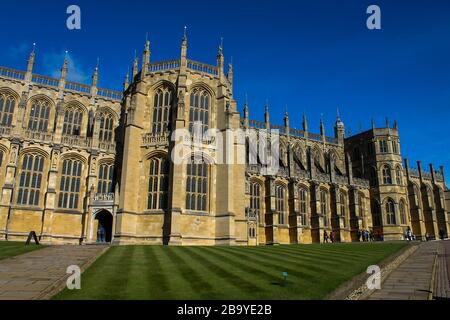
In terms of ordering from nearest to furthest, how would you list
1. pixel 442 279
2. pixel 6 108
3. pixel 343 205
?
pixel 442 279
pixel 6 108
pixel 343 205

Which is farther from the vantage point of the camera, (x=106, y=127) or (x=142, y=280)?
(x=106, y=127)

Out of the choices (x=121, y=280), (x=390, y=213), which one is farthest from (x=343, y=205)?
(x=121, y=280)

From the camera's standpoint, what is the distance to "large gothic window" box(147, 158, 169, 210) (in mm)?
30719

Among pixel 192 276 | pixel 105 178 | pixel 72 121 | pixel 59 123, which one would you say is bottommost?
pixel 192 276

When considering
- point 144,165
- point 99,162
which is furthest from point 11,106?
point 144,165

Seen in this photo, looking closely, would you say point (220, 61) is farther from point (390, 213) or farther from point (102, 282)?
point (390, 213)

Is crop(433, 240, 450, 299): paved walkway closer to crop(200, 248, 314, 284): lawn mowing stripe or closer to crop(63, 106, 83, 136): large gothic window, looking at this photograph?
crop(200, 248, 314, 284): lawn mowing stripe

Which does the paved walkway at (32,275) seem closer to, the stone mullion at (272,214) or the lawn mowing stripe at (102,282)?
the lawn mowing stripe at (102,282)

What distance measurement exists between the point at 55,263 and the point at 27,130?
2242cm

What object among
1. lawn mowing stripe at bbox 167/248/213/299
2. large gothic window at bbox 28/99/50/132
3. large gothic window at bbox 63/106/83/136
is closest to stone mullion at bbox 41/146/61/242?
large gothic window at bbox 28/99/50/132

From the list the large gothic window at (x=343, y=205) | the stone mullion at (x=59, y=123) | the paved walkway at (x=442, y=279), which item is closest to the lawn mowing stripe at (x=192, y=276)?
the paved walkway at (x=442, y=279)

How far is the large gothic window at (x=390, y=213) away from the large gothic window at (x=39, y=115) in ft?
155

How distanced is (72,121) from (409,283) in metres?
35.8

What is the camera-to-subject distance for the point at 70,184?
113 ft
